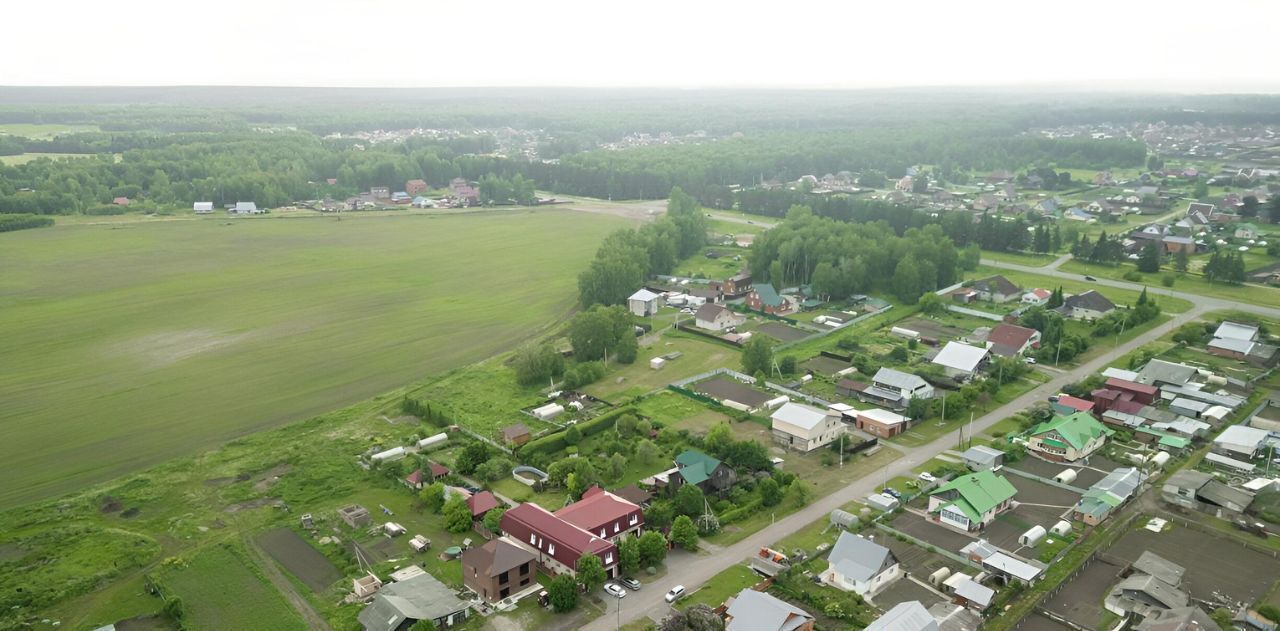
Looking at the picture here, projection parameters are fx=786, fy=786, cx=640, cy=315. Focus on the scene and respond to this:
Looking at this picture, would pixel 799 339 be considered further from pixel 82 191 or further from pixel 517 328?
pixel 82 191

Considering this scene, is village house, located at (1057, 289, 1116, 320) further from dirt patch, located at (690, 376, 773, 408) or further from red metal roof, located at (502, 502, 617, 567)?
red metal roof, located at (502, 502, 617, 567)

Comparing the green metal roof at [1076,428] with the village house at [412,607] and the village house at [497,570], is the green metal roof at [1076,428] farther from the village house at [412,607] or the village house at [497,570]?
the village house at [412,607]

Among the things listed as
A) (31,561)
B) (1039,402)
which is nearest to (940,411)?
(1039,402)

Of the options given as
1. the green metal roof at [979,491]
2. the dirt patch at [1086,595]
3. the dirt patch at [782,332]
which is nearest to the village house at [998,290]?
the dirt patch at [782,332]

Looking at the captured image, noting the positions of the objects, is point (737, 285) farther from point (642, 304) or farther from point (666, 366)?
point (666, 366)

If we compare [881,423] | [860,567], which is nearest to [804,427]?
[881,423]

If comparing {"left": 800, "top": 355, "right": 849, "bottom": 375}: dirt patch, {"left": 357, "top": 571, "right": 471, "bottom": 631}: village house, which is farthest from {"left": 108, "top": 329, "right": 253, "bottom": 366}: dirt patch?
{"left": 800, "top": 355, "right": 849, "bottom": 375}: dirt patch
